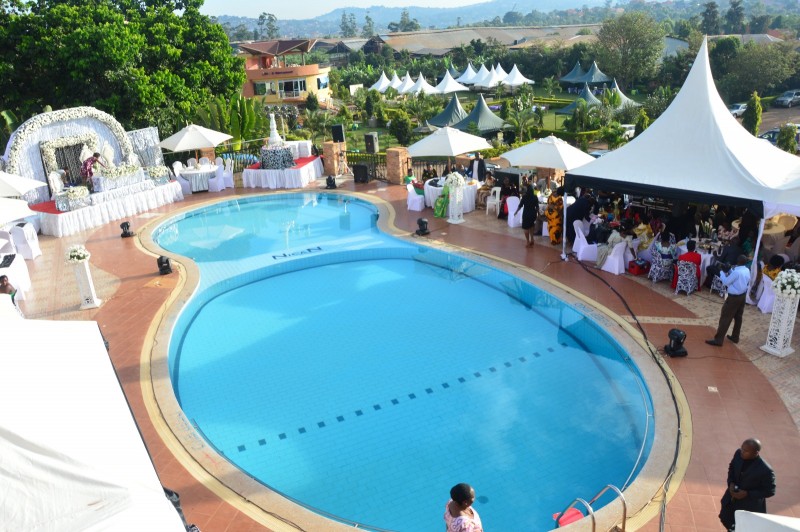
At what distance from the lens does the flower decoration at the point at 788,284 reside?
8.59 meters

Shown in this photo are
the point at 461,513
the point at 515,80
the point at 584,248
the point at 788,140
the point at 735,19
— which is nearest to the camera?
the point at 461,513

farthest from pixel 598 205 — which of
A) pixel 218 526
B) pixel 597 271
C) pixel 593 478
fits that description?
pixel 218 526

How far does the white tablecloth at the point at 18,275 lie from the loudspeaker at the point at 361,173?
1092 cm

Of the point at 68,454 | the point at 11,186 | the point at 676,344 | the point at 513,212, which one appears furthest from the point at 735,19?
the point at 68,454

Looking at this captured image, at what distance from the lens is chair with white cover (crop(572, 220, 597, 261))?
1303cm

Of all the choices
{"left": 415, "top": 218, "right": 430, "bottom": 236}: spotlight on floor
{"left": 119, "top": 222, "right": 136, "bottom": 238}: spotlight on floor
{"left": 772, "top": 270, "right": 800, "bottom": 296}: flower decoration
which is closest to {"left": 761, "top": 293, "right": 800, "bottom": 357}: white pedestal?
{"left": 772, "top": 270, "right": 800, "bottom": 296}: flower decoration

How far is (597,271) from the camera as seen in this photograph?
12.6 metres

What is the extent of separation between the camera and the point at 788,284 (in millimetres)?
8625

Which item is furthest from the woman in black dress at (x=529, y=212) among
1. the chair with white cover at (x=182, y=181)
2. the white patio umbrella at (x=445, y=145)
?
the chair with white cover at (x=182, y=181)

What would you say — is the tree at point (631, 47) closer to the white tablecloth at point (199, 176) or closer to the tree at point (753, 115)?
the tree at point (753, 115)

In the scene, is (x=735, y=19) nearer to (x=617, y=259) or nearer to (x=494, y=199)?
(x=494, y=199)

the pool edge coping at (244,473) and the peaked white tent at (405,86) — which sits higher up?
the peaked white tent at (405,86)

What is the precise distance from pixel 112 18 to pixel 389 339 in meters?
21.6

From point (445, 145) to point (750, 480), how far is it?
13.4 m
